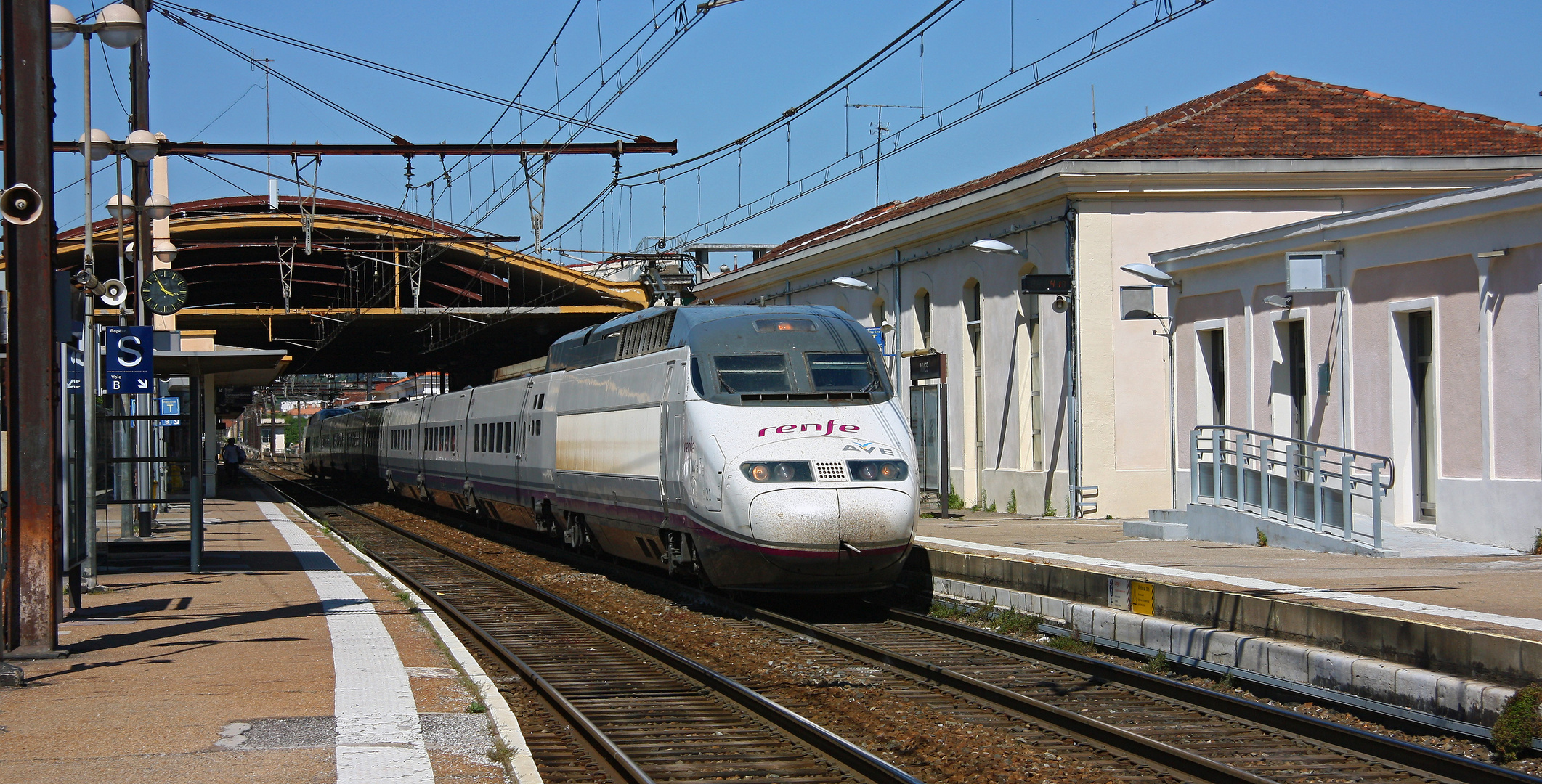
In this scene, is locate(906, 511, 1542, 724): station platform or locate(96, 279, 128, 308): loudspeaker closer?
locate(906, 511, 1542, 724): station platform

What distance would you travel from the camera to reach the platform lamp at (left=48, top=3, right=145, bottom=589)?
12.1 metres

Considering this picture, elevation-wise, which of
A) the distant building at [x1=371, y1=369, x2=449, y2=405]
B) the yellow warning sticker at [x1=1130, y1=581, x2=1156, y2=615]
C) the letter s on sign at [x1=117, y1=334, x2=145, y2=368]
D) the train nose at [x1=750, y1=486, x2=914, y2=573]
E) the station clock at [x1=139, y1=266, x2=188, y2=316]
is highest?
the distant building at [x1=371, y1=369, x2=449, y2=405]

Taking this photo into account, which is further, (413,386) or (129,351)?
(413,386)

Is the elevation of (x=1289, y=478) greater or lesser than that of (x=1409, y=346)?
lesser

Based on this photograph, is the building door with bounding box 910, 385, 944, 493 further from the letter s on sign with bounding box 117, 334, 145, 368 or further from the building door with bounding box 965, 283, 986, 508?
the letter s on sign with bounding box 117, 334, 145, 368

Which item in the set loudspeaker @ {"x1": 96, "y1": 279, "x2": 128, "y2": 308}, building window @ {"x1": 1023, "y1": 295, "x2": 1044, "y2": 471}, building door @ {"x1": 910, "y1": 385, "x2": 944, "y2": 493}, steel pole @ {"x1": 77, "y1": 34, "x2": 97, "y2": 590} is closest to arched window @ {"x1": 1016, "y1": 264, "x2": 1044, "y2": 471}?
building window @ {"x1": 1023, "y1": 295, "x2": 1044, "y2": 471}

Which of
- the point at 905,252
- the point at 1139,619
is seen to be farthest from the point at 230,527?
the point at 1139,619

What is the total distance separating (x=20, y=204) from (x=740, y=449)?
21.4 feet

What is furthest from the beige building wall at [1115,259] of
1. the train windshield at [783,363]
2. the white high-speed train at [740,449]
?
the white high-speed train at [740,449]

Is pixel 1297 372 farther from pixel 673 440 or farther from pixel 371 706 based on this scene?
pixel 371 706

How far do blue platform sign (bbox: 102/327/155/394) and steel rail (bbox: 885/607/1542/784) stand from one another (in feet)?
30.5

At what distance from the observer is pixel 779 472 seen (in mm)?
13375

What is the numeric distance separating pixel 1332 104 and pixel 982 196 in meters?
7.52

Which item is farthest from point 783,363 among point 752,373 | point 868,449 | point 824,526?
point 824,526
